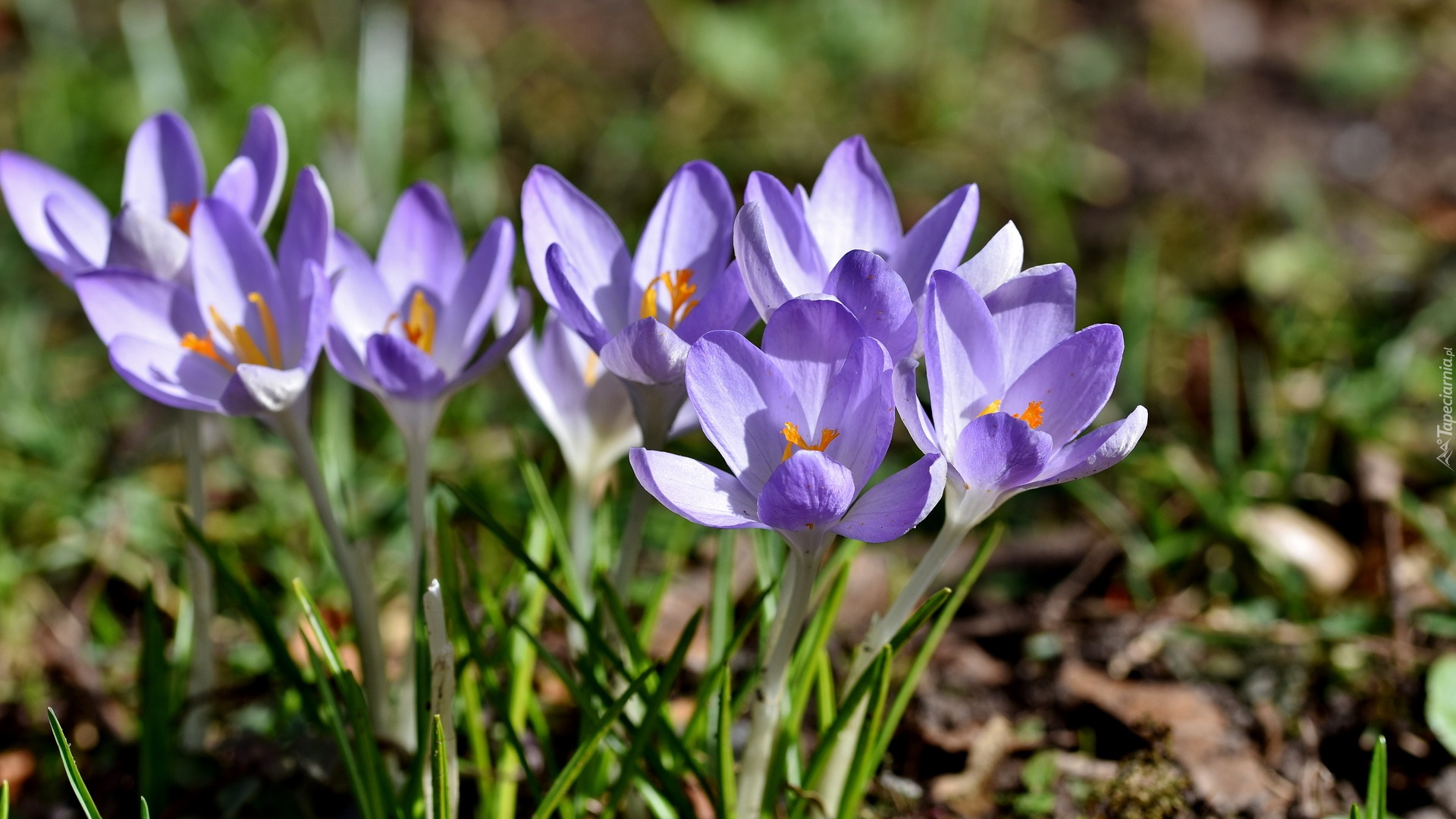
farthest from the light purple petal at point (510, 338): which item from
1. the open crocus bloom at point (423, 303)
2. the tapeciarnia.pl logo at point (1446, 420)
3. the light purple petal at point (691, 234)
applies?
the tapeciarnia.pl logo at point (1446, 420)

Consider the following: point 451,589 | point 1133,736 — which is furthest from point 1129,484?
point 451,589

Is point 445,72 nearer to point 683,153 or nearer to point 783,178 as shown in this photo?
point 683,153

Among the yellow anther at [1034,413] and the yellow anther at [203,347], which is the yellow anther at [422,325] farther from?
the yellow anther at [1034,413]

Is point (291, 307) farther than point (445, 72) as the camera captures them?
No

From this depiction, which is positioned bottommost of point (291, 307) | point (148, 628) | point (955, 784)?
point (955, 784)

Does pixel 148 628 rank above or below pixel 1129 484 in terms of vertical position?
above

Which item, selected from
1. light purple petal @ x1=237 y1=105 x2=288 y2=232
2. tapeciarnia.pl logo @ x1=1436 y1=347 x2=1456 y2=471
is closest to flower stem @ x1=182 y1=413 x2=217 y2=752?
light purple petal @ x1=237 y1=105 x2=288 y2=232
